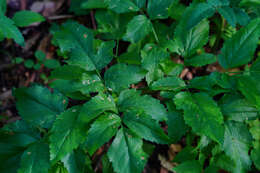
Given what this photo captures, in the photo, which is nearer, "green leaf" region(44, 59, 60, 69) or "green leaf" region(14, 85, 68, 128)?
"green leaf" region(14, 85, 68, 128)

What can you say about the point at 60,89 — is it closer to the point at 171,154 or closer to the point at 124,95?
the point at 124,95

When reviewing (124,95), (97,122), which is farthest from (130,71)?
(97,122)

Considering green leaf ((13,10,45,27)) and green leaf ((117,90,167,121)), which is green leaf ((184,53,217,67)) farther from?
green leaf ((13,10,45,27))

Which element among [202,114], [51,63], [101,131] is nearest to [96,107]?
[101,131]

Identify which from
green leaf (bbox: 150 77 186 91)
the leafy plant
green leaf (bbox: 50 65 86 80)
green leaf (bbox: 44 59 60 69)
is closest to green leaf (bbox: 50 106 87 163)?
the leafy plant

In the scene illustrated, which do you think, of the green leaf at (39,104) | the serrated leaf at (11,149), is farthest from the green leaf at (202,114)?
the serrated leaf at (11,149)

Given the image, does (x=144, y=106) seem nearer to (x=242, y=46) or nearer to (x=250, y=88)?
(x=250, y=88)

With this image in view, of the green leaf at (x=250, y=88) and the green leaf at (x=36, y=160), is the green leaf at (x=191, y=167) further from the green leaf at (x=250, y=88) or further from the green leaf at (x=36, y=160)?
the green leaf at (x=36, y=160)
